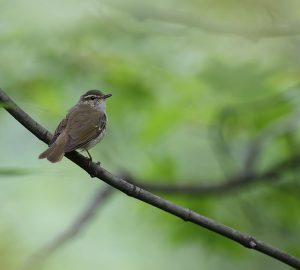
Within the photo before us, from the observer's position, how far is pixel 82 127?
167 inches

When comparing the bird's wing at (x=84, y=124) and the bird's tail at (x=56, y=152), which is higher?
the bird's wing at (x=84, y=124)

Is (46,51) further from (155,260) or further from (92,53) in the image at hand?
(155,260)

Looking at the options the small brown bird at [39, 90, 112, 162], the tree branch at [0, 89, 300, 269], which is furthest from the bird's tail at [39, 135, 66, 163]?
the tree branch at [0, 89, 300, 269]

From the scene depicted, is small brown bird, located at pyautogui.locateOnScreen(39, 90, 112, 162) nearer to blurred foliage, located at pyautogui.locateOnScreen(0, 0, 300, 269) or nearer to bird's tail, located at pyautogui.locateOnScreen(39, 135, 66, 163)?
bird's tail, located at pyautogui.locateOnScreen(39, 135, 66, 163)

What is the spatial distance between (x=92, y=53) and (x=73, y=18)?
1.63 feet

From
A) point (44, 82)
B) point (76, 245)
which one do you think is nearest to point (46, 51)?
point (44, 82)

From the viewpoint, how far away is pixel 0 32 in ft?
14.4

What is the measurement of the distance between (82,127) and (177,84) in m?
0.82

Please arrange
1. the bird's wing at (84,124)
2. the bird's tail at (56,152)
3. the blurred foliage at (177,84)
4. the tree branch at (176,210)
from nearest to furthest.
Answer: the tree branch at (176,210) < the bird's tail at (56,152) < the bird's wing at (84,124) < the blurred foliage at (177,84)

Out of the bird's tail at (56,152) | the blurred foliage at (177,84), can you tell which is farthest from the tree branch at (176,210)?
the blurred foliage at (177,84)

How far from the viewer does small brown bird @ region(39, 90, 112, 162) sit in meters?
3.49

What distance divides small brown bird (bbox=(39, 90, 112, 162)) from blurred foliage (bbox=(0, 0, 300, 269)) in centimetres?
11

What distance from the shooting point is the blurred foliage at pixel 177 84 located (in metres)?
4.40

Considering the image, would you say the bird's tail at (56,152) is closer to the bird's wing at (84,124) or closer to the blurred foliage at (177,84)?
the bird's wing at (84,124)
